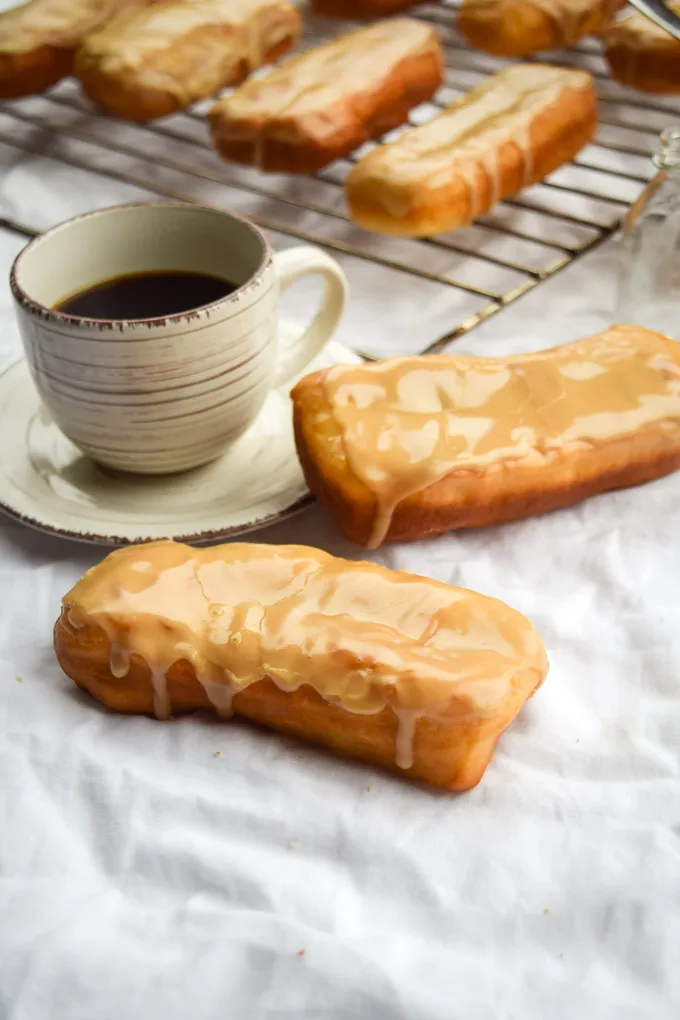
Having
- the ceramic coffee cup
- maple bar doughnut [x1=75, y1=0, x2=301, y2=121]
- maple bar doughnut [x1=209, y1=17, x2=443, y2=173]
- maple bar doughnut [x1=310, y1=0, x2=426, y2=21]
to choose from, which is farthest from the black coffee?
maple bar doughnut [x1=310, y1=0, x2=426, y2=21]

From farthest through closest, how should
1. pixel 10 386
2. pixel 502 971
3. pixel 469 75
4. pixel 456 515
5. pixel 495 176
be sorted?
pixel 469 75, pixel 495 176, pixel 10 386, pixel 456 515, pixel 502 971

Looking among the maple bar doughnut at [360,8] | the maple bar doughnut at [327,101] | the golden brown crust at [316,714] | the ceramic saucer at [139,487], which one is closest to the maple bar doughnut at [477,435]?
the ceramic saucer at [139,487]

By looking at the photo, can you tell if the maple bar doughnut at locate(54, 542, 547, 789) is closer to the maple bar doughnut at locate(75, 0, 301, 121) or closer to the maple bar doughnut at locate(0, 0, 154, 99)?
the maple bar doughnut at locate(75, 0, 301, 121)

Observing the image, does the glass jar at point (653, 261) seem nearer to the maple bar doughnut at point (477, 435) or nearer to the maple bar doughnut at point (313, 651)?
the maple bar doughnut at point (477, 435)

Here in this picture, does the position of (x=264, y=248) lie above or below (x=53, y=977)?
above

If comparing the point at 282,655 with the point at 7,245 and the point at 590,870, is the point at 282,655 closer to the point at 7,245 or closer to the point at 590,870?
the point at 590,870

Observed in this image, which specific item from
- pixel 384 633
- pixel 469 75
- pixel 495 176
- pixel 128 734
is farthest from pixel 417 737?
pixel 469 75
